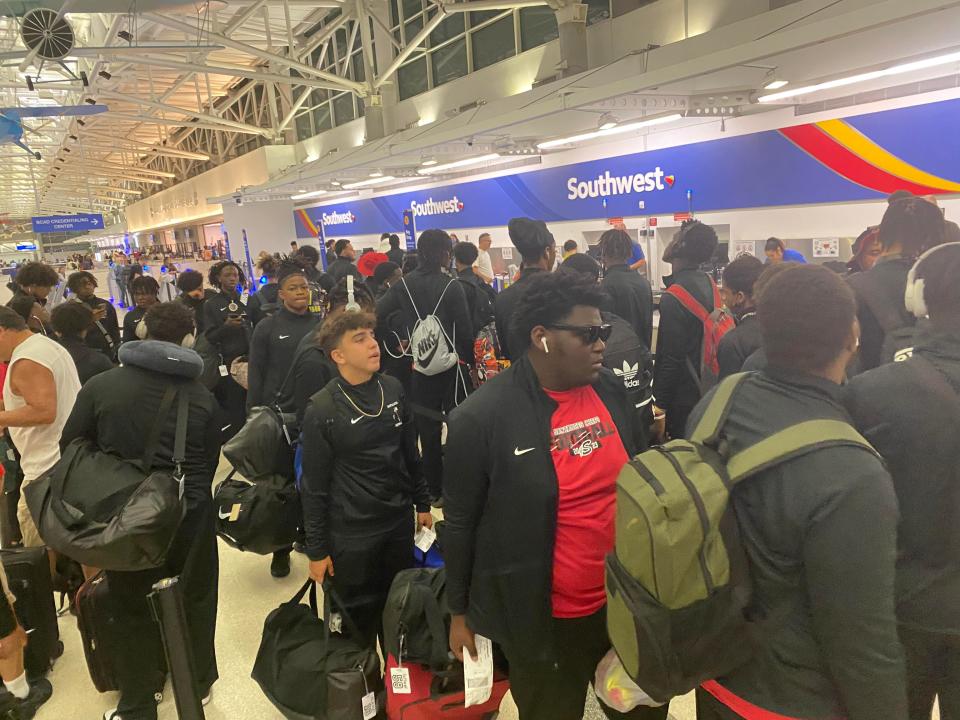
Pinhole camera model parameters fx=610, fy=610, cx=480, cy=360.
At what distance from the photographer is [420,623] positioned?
2.10 metres

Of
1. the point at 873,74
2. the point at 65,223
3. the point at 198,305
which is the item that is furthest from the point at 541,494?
the point at 65,223

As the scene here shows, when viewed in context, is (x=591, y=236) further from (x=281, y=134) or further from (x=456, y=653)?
(x=281, y=134)

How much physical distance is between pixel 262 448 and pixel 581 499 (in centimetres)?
185

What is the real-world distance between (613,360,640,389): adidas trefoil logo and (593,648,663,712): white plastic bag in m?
1.25

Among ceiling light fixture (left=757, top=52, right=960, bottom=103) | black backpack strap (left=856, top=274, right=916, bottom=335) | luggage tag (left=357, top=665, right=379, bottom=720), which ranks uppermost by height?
ceiling light fixture (left=757, top=52, right=960, bottom=103)

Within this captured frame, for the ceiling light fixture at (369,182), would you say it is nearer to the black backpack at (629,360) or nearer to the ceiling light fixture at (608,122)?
the ceiling light fixture at (608,122)

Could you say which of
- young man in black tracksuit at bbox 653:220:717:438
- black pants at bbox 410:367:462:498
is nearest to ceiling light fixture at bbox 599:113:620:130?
young man in black tracksuit at bbox 653:220:717:438

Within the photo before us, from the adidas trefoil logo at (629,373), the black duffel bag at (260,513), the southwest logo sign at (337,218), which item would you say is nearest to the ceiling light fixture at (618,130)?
the adidas trefoil logo at (629,373)

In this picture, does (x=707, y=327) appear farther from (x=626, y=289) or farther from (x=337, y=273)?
(x=337, y=273)

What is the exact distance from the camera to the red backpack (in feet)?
10.6

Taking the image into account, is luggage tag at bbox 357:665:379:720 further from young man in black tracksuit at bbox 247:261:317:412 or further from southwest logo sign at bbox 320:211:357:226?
southwest logo sign at bbox 320:211:357:226

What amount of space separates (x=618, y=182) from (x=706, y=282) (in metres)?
6.43

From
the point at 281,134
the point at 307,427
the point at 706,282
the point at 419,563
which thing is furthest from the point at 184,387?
the point at 281,134

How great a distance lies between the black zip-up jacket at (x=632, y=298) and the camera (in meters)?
3.72
